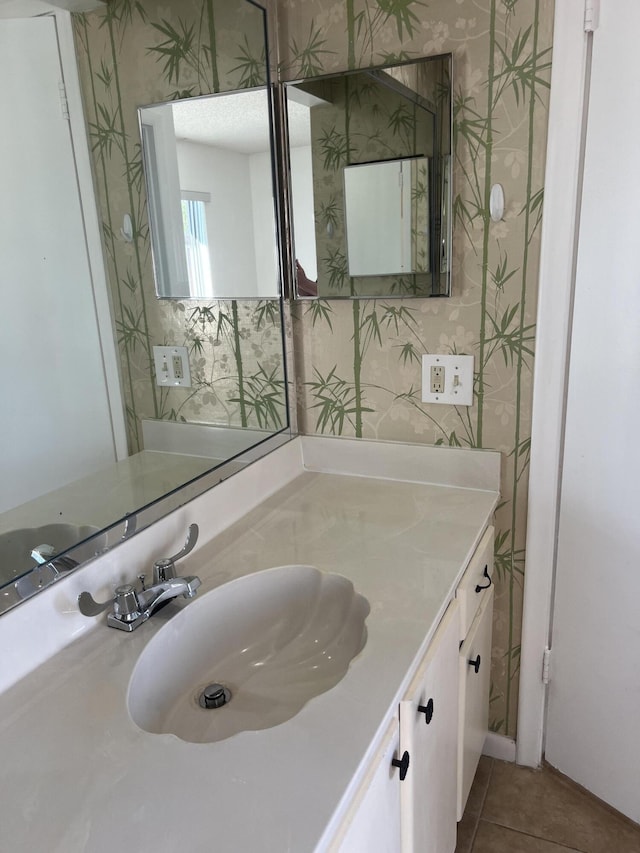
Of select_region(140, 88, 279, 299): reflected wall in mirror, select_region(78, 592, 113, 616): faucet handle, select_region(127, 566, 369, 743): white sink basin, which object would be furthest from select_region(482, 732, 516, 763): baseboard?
select_region(140, 88, 279, 299): reflected wall in mirror

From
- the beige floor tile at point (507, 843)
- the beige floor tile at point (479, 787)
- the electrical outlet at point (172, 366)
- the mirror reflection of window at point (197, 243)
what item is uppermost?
the mirror reflection of window at point (197, 243)

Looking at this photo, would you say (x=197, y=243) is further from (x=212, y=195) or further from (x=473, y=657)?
(x=473, y=657)

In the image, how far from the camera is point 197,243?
154 cm

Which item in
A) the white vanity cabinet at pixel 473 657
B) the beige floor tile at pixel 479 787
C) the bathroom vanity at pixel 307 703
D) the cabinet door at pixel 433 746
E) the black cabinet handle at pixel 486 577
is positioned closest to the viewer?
the bathroom vanity at pixel 307 703

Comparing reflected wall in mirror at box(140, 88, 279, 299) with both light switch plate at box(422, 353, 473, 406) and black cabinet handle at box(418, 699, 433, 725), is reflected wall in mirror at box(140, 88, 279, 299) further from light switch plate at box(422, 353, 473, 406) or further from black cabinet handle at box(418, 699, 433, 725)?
black cabinet handle at box(418, 699, 433, 725)

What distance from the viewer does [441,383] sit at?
163 centimetres

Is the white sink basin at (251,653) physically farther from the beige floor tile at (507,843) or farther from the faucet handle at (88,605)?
the beige floor tile at (507,843)

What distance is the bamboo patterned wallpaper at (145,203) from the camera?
1244 mm

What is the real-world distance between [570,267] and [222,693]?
1163 mm

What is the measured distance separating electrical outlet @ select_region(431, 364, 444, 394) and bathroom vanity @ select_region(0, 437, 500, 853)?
17 cm

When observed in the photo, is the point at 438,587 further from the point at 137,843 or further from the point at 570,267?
the point at 570,267

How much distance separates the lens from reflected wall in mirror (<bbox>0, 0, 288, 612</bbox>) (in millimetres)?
1065

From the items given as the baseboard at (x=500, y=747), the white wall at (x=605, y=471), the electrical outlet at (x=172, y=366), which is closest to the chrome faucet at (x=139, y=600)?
the electrical outlet at (x=172, y=366)

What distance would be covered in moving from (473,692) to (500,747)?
0.48m
